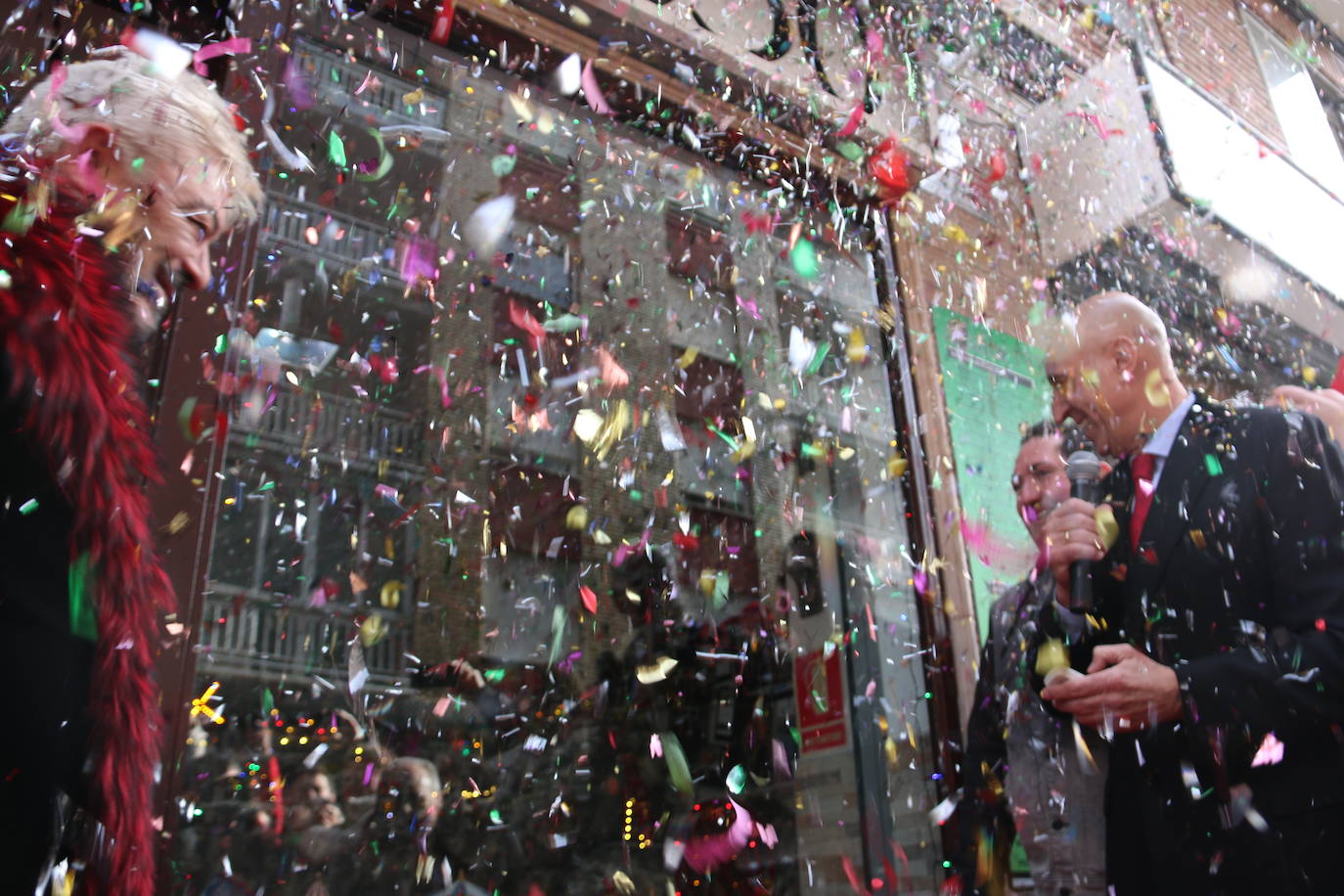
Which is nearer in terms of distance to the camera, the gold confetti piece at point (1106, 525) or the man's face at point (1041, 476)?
the gold confetti piece at point (1106, 525)

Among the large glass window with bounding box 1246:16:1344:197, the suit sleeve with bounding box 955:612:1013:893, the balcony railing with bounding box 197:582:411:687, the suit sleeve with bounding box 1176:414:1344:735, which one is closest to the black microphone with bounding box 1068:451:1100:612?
the suit sleeve with bounding box 1176:414:1344:735

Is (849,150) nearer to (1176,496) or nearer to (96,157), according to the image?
(1176,496)

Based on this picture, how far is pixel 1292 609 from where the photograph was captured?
1.75 m

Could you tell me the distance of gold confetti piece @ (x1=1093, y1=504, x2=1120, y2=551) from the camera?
198 cm

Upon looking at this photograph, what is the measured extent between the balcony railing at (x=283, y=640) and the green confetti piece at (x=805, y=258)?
188 cm

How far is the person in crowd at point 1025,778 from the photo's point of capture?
2029mm

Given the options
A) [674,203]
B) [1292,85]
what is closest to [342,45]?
[674,203]

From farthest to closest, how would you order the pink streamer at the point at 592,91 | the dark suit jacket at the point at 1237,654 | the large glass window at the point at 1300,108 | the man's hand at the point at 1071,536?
1. the large glass window at the point at 1300,108
2. the pink streamer at the point at 592,91
3. the man's hand at the point at 1071,536
4. the dark suit jacket at the point at 1237,654

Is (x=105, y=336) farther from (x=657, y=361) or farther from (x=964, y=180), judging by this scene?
(x=964, y=180)

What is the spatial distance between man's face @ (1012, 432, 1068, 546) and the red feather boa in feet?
6.91

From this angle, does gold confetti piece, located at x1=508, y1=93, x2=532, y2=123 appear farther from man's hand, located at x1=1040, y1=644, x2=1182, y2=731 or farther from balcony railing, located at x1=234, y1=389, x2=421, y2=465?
man's hand, located at x1=1040, y1=644, x2=1182, y2=731

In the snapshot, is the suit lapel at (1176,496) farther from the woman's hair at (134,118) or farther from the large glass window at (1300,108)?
the large glass window at (1300,108)

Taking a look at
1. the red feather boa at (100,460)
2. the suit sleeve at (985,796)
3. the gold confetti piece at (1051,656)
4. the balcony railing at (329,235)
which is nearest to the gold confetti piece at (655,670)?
the suit sleeve at (985,796)

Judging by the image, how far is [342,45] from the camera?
105 inches
